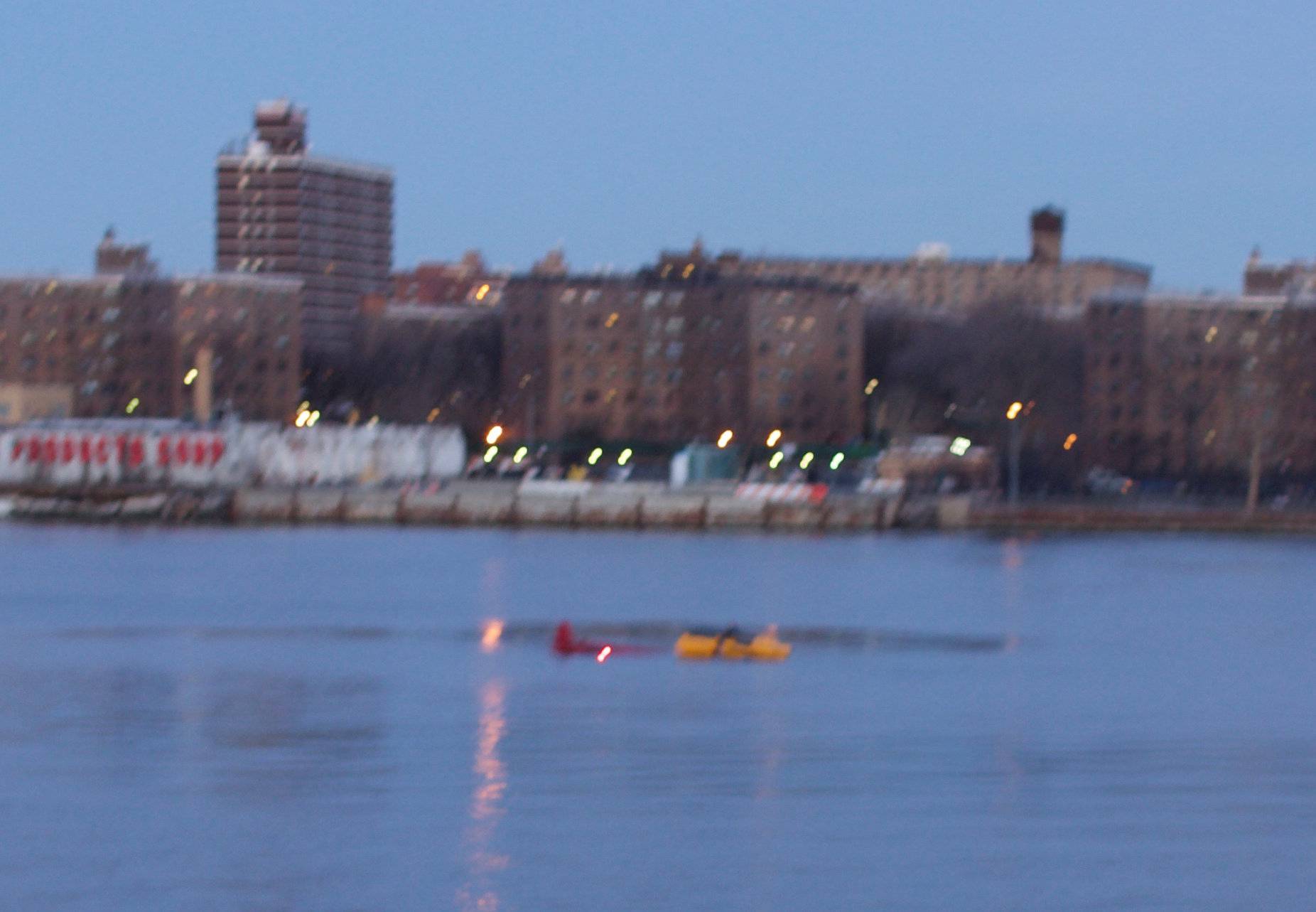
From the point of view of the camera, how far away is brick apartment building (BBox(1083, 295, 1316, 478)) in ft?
380

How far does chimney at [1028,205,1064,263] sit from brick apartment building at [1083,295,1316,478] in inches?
2802

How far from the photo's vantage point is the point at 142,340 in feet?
460

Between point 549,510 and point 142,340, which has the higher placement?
point 142,340

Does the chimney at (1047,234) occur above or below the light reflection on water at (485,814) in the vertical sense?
above

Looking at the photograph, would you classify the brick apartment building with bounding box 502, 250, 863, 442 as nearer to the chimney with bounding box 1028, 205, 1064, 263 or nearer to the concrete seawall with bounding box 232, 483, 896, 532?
the concrete seawall with bounding box 232, 483, 896, 532

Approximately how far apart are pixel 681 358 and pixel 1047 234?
3085 inches

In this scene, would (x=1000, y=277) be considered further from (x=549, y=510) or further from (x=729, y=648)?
(x=729, y=648)

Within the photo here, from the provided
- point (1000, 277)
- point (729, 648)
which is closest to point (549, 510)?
point (729, 648)

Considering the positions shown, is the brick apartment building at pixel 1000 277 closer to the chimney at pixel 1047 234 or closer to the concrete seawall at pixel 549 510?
the chimney at pixel 1047 234

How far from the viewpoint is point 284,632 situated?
1725 inches

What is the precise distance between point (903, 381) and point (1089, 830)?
108 meters

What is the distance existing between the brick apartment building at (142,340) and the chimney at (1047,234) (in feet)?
250

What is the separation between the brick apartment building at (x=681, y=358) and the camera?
12419 cm

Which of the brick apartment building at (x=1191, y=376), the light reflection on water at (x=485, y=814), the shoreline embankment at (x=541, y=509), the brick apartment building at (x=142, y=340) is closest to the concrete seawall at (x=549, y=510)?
the shoreline embankment at (x=541, y=509)
